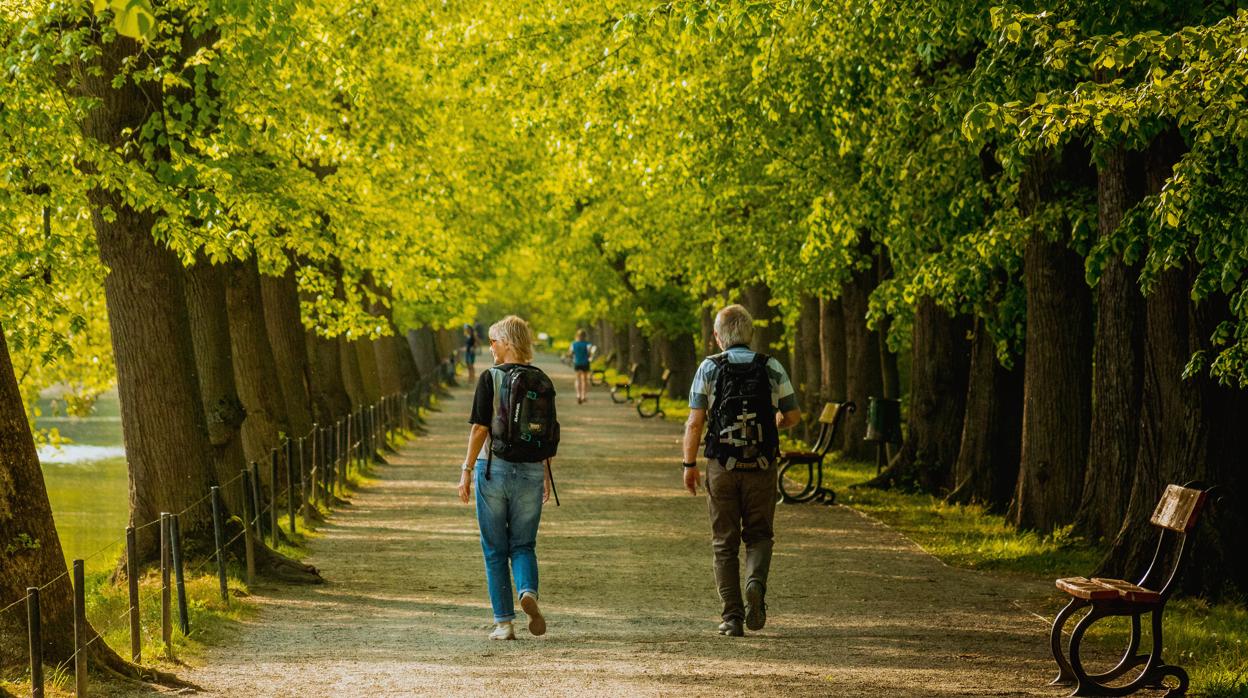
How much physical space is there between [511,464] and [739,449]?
1.36 metres

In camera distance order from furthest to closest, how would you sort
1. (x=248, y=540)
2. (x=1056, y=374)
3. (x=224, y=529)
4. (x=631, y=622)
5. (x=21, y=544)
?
(x=1056, y=374)
(x=248, y=540)
(x=224, y=529)
(x=631, y=622)
(x=21, y=544)

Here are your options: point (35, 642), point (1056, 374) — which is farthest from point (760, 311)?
point (35, 642)

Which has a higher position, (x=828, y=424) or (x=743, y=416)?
(x=743, y=416)

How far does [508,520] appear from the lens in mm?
9922

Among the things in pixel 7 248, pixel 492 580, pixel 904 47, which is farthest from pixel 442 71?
pixel 492 580

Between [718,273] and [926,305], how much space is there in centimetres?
826

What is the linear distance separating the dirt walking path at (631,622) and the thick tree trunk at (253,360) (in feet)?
4.14

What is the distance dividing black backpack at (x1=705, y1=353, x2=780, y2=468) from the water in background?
18.0ft

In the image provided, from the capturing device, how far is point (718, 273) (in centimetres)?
2756

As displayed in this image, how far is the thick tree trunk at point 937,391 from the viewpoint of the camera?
64.6 feet

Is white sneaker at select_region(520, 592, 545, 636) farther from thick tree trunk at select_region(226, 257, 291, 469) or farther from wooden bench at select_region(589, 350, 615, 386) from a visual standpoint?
wooden bench at select_region(589, 350, 615, 386)

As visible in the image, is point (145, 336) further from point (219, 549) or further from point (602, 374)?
point (602, 374)

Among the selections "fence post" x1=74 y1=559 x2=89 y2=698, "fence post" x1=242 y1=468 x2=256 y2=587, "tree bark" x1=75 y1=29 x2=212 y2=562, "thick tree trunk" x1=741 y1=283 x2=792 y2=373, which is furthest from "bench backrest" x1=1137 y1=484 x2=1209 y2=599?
"thick tree trunk" x1=741 y1=283 x2=792 y2=373

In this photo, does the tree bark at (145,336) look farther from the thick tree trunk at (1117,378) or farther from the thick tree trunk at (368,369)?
the thick tree trunk at (368,369)
